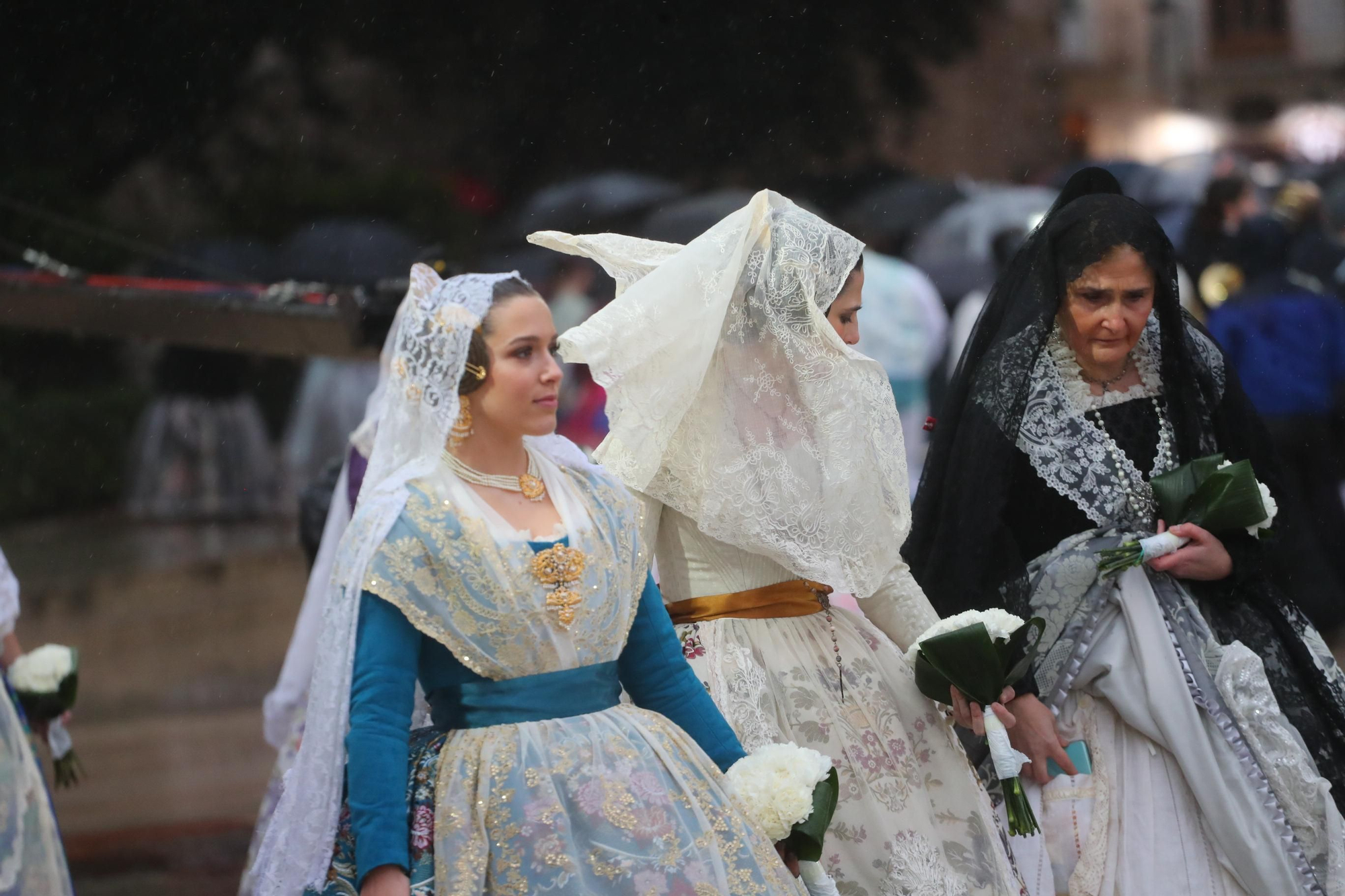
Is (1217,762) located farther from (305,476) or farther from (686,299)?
(305,476)

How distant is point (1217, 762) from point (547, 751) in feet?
5.14

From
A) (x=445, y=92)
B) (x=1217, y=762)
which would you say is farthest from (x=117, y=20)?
(x=1217, y=762)

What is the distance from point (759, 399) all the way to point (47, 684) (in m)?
2.25

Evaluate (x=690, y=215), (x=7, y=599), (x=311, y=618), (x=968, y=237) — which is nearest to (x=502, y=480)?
(x=7, y=599)

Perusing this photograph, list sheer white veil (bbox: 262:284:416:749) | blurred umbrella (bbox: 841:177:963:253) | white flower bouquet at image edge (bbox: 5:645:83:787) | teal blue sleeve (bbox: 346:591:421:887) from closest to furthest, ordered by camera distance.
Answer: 1. teal blue sleeve (bbox: 346:591:421:887)
2. white flower bouquet at image edge (bbox: 5:645:83:787)
3. sheer white veil (bbox: 262:284:416:749)
4. blurred umbrella (bbox: 841:177:963:253)

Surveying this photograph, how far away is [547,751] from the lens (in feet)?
9.60

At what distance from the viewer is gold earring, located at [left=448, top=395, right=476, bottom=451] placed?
10.2 ft

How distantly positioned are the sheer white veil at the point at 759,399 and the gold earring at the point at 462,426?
51 cm

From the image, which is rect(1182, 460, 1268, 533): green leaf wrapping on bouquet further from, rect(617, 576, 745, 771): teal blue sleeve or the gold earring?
the gold earring

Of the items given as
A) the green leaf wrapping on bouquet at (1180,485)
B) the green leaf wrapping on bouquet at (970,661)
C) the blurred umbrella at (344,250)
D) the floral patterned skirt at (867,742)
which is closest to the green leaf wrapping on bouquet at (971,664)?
the green leaf wrapping on bouquet at (970,661)

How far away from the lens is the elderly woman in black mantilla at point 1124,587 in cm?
367

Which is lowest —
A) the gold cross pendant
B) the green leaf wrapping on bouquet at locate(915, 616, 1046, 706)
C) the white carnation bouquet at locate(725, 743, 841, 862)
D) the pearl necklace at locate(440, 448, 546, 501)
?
the white carnation bouquet at locate(725, 743, 841, 862)

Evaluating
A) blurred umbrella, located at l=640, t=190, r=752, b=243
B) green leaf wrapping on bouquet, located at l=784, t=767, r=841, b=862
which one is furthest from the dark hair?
blurred umbrella, located at l=640, t=190, r=752, b=243

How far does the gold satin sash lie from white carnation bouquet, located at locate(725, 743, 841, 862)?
1.89 feet
